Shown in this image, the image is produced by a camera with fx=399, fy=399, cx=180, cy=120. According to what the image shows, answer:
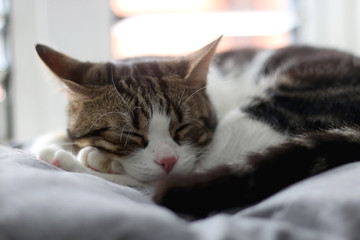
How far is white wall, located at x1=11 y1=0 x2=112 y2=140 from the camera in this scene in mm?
1962

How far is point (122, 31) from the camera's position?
7.03 ft

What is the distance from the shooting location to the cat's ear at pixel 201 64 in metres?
1.02

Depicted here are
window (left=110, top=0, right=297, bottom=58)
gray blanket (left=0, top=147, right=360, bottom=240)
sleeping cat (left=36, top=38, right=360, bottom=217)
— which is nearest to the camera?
gray blanket (left=0, top=147, right=360, bottom=240)

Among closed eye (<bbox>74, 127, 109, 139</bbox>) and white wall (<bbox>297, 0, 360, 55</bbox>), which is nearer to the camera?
closed eye (<bbox>74, 127, 109, 139</bbox>)

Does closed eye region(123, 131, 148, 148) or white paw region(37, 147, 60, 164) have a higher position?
closed eye region(123, 131, 148, 148)

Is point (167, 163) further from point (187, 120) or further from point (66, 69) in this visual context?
point (66, 69)

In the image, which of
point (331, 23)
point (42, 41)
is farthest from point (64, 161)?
point (331, 23)

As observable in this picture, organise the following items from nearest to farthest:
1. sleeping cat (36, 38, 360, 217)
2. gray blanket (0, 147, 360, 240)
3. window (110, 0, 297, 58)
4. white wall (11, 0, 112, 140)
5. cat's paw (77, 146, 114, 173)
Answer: gray blanket (0, 147, 360, 240) < sleeping cat (36, 38, 360, 217) < cat's paw (77, 146, 114, 173) < white wall (11, 0, 112, 140) < window (110, 0, 297, 58)

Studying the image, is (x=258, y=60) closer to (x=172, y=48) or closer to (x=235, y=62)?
(x=235, y=62)

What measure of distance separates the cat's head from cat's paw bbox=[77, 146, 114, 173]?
0.05 ft

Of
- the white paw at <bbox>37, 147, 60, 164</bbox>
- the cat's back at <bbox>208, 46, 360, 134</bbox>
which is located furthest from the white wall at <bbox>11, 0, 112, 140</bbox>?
the white paw at <bbox>37, 147, 60, 164</bbox>

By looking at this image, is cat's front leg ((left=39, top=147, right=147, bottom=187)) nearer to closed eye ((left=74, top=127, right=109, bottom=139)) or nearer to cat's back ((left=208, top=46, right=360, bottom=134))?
closed eye ((left=74, top=127, right=109, bottom=139))

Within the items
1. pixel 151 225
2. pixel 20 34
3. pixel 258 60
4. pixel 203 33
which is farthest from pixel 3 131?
pixel 151 225

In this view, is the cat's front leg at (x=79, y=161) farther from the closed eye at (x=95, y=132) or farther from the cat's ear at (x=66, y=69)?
the cat's ear at (x=66, y=69)
